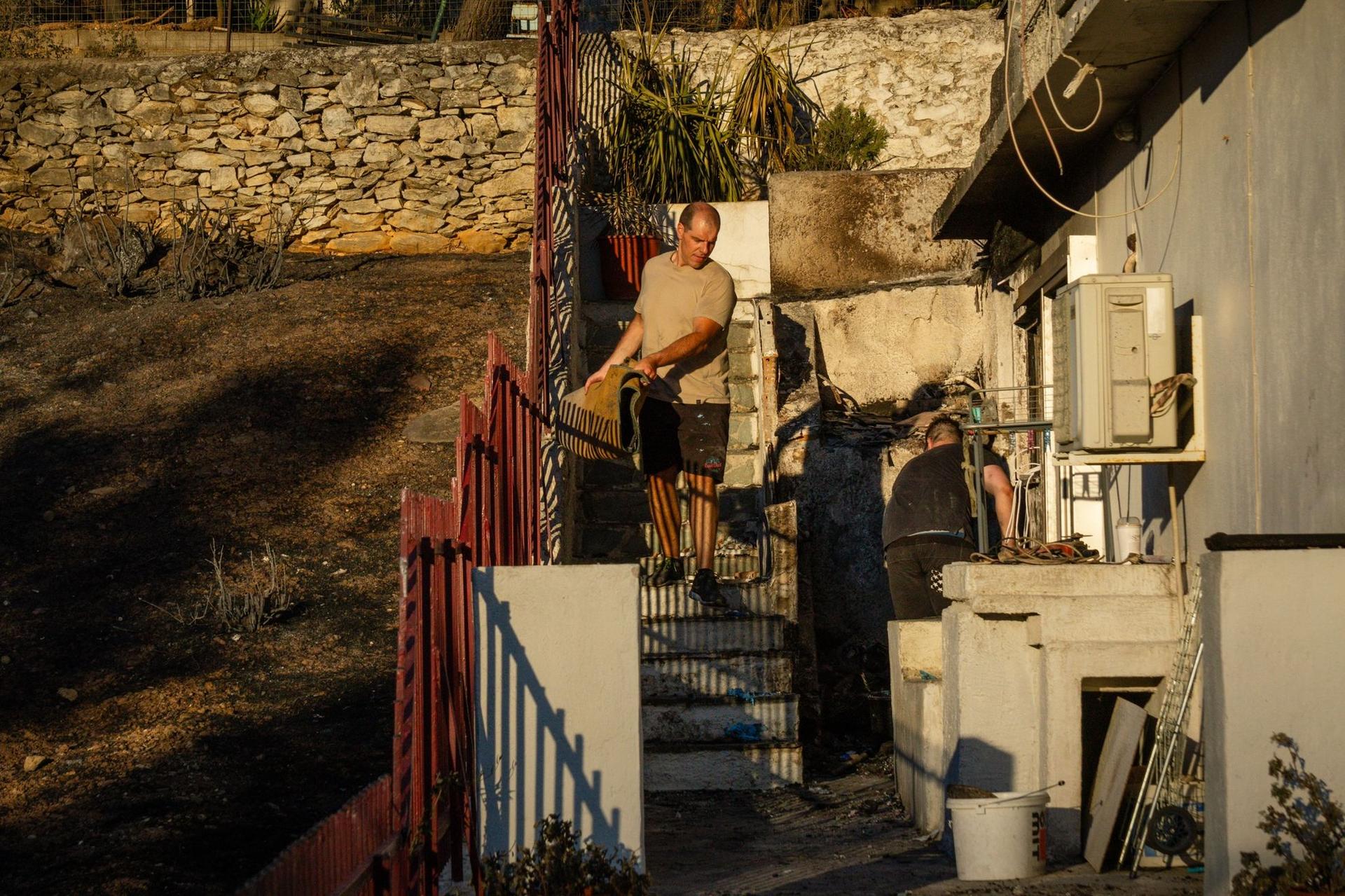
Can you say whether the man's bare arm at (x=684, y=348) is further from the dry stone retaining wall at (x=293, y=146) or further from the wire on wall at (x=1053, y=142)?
the dry stone retaining wall at (x=293, y=146)

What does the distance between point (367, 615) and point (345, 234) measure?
7.28 meters

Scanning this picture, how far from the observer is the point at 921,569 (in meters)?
7.23

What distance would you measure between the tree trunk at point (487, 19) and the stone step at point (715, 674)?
9695 mm

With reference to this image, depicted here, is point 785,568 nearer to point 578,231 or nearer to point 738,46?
point 578,231

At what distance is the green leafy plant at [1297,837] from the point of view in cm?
333

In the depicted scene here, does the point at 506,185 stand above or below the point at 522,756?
above

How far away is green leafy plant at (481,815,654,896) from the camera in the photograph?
3.70m

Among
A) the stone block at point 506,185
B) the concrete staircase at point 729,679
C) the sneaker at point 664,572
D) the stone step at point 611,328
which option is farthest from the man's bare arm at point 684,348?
the stone block at point 506,185

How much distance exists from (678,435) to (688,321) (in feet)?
1.88

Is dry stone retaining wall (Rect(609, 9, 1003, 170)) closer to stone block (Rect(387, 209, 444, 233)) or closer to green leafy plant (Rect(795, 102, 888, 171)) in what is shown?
green leafy plant (Rect(795, 102, 888, 171))

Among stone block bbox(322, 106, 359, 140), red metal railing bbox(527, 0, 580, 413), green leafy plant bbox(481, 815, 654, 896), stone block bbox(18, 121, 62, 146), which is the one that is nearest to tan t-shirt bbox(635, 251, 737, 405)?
red metal railing bbox(527, 0, 580, 413)

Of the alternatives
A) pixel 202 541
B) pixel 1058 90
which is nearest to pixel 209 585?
pixel 202 541

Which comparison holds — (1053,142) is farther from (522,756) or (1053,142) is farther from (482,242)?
(482,242)

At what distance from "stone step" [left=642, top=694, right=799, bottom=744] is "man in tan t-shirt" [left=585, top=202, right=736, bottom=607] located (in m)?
0.49
